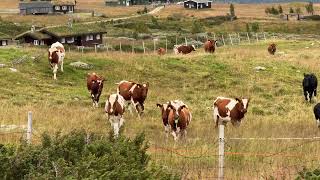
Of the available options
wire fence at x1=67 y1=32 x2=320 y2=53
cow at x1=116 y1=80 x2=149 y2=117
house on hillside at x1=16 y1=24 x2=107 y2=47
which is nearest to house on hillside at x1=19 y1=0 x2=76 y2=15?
wire fence at x1=67 y1=32 x2=320 y2=53

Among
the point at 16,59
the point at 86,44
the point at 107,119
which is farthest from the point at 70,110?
the point at 86,44

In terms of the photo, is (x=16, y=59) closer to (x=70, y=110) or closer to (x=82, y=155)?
(x=70, y=110)

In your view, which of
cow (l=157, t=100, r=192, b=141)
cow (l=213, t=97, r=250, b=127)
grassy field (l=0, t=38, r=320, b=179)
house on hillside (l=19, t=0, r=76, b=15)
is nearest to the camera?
grassy field (l=0, t=38, r=320, b=179)

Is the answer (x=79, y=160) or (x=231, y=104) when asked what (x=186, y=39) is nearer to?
(x=231, y=104)

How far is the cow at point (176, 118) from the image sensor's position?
63.1 feet

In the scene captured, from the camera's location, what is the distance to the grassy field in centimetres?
1505

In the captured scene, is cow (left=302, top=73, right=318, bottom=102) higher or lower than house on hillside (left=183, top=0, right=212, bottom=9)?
lower

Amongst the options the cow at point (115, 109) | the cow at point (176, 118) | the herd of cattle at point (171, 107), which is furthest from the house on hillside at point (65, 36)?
the cow at point (176, 118)

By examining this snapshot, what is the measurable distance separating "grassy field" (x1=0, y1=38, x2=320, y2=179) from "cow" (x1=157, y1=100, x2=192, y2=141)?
384mm

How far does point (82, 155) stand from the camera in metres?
10.5

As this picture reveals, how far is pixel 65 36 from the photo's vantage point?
64312mm

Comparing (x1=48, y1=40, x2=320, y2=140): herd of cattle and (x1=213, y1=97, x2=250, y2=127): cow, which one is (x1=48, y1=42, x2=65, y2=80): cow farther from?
(x1=213, y1=97, x2=250, y2=127): cow

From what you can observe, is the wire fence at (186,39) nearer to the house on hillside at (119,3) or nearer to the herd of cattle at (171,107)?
the herd of cattle at (171,107)

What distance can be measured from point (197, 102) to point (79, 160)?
18.0 meters
